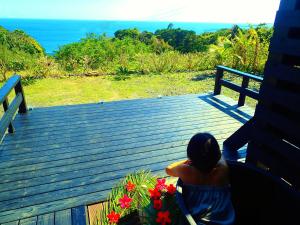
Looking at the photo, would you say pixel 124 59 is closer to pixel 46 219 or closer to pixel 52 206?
pixel 52 206

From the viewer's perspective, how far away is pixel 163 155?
13.1 ft

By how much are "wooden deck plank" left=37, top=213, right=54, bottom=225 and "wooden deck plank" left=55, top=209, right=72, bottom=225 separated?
5 centimetres

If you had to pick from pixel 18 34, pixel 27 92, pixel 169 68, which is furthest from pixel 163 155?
pixel 18 34

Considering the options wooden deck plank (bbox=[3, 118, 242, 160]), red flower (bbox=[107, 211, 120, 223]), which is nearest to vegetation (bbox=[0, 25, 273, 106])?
wooden deck plank (bbox=[3, 118, 242, 160])

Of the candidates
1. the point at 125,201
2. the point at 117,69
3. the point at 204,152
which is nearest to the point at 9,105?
the point at 125,201

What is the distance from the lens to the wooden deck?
3021mm

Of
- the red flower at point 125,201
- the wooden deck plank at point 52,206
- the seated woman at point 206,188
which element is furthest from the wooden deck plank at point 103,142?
the seated woman at point 206,188

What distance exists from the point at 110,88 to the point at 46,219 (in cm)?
702

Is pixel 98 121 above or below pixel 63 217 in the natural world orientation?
below

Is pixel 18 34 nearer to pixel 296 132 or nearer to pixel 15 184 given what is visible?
pixel 15 184

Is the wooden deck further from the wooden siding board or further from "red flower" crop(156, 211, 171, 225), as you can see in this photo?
"red flower" crop(156, 211, 171, 225)

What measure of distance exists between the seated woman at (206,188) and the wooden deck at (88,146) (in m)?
1.43

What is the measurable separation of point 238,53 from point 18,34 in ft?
80.5

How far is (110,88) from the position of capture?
9438mm
